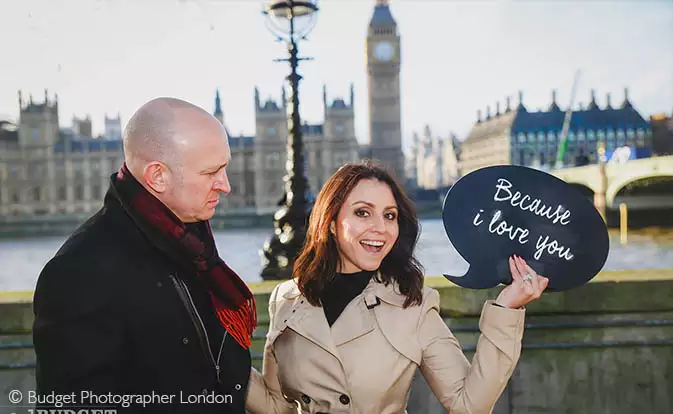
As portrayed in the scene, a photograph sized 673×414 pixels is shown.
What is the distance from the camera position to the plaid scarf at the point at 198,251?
1.18 metres

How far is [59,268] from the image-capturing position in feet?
3.52

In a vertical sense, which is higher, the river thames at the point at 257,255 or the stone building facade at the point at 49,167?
the stone building facade at the point at 49,167

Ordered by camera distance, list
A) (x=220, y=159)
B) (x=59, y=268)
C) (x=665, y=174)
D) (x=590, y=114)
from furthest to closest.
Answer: (x=590, y=114)
(x=665, y=174)
(x=220, y=159)
(x=59, y=268)

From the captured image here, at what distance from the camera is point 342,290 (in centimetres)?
148

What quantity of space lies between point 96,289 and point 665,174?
25.8 m

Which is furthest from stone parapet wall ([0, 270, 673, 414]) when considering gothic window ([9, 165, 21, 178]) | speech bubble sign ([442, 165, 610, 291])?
gothic window ([9, 165, 21, 178])

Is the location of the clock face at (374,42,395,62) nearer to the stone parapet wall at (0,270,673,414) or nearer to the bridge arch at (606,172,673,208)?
the bridge arch at (606,172,673,208)

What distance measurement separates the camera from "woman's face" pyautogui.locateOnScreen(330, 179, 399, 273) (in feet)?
4.68

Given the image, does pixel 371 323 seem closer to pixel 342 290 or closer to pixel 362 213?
pixel 342 290

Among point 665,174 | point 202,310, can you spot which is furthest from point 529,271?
point 665,174

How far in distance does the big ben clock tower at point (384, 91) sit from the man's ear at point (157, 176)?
181 feet

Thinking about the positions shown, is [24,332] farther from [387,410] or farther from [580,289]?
[580,289]

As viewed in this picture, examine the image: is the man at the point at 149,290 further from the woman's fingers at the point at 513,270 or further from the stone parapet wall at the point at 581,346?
the stone parapet wall at the point at 581,346

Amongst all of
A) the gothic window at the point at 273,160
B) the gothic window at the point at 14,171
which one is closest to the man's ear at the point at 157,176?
the gothic window at the point at 273,160
